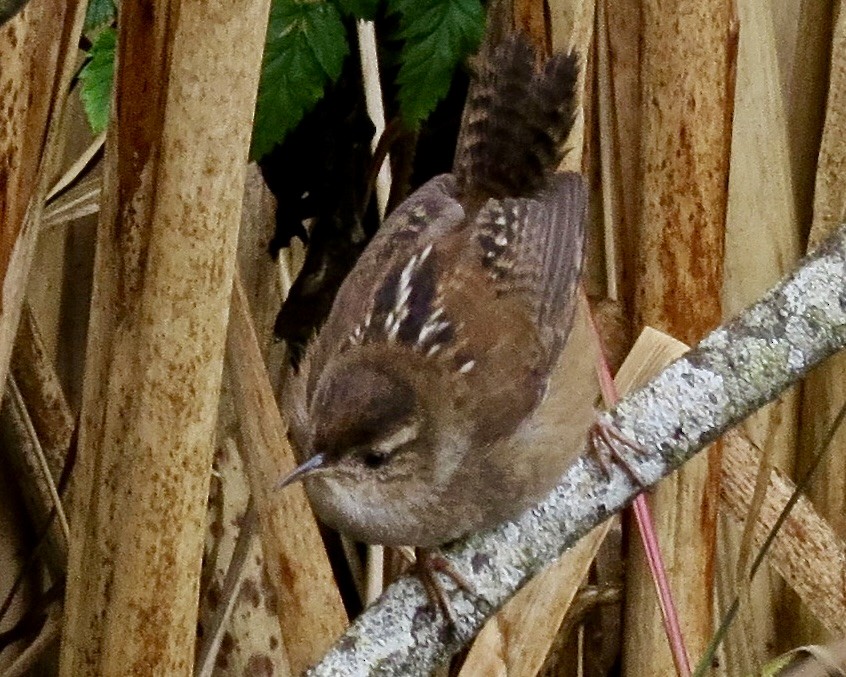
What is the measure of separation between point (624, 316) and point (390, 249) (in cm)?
48

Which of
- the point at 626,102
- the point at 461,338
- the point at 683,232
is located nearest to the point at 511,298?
the point at 461,338

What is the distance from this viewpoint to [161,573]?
110 cm

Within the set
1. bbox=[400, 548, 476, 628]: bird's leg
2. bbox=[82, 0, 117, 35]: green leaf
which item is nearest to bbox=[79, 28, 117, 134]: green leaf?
bbox=[82, 0, 117, 35]: green leaf

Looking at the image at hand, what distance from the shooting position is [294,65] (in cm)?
133

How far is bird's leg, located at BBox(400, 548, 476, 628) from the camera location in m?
1.01

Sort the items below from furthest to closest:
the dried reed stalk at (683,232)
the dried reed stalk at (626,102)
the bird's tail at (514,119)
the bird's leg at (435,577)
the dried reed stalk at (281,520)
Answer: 1. the dried reed stalk at (626,102)
2. the dried reed stalk at (683,232)
3. the bird's tail at (514,119)
4. the dried reed stalk at (281,520)
5. the bird's leg at (435,577)

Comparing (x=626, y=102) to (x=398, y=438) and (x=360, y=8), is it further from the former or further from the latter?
(x=398, y=438)

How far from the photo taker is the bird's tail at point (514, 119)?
4.52ft

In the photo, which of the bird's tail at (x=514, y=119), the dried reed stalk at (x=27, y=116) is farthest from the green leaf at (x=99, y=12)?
the bird's tail at (x=514, y=119)

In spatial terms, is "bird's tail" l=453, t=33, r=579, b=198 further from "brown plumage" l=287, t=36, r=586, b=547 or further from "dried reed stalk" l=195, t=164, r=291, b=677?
"dried reed stalk" l=195, t=164, r=291, b=677

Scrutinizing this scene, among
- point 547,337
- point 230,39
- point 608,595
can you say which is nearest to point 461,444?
point 547,337

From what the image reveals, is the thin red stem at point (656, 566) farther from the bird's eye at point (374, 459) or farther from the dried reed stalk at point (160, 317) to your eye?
the dried reed stalk at point (160, 317)

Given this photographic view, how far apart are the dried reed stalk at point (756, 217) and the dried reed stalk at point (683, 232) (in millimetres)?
141

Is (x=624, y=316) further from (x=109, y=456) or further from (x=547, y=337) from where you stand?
(x=109, y=456)
